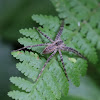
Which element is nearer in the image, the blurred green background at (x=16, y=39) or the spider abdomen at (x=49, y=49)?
the spider abdomen at (x=49, y=49)

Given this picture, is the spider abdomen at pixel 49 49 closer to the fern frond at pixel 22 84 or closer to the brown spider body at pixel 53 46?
the brown spider body at pixel 53 46

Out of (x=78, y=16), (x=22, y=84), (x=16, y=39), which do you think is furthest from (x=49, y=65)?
(x=16, y=39)


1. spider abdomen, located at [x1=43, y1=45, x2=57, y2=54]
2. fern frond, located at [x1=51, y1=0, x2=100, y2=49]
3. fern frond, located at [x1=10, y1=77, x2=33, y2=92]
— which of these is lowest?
fern frond, located at [x1=10, y1=77, x2=33, y2=92]

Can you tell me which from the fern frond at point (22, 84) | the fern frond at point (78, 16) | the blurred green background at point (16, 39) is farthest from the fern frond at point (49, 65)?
the blurred green background at point (16, 39)

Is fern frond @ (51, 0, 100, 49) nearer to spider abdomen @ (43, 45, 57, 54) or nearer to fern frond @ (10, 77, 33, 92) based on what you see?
spider abdomen @ (43, 45, 57, 54)

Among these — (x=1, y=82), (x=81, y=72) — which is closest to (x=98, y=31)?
(x=81, y=72)

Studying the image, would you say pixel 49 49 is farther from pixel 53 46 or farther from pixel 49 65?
pixel 49 65

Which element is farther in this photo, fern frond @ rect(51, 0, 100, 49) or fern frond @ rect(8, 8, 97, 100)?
fern frond @ rect(51, 0, 100, 49)

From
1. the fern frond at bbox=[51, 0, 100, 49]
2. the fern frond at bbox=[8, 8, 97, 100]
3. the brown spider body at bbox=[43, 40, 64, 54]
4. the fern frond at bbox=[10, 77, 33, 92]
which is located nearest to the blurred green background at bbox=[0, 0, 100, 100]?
the fern frond at bbox=[51, 0, 100, 49]

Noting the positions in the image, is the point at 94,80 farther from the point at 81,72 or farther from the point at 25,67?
the point at 25,67
